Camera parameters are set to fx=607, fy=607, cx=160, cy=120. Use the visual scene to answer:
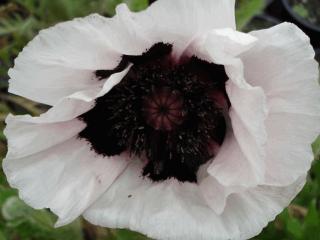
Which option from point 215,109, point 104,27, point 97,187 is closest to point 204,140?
point 215,109

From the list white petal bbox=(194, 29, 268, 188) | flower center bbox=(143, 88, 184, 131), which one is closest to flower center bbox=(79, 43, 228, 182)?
flower center bbox=(143, 88, 184, 131)

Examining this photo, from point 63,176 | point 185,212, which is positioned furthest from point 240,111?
point 63,176

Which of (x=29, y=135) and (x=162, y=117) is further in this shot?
(x=162, y=117)

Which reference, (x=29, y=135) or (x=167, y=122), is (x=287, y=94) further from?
(x=29, y=135)

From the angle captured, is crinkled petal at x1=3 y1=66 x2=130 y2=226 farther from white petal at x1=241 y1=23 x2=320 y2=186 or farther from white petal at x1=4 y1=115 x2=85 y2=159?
white petal at x1=241 y1=23 x2=320 y2=186

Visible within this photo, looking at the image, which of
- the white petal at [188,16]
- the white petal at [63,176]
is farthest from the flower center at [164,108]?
the white petal at [188,16]

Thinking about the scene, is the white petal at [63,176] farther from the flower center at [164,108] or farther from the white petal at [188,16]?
the white petal at [188,16]
